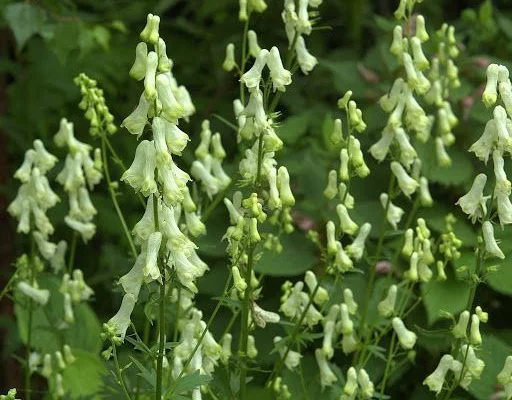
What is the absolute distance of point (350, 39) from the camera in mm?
5672

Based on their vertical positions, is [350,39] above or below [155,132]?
below

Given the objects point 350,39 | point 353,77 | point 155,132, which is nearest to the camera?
point 155,132

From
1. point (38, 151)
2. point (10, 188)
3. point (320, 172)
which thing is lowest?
point (10, 188)

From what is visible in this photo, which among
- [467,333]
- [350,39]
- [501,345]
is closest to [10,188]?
[350,39]

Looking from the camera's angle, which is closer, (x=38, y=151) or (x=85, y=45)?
(x=38, y=151)

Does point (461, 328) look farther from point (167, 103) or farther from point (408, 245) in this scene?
point (167, 103)

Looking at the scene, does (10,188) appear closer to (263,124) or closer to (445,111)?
(445,111)

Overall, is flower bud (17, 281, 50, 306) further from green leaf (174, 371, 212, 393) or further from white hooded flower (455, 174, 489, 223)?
white hooded flower (455, 174, 489, 223)

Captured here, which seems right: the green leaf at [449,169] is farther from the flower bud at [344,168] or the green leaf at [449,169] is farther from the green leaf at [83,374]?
the green leaf at [83,374]

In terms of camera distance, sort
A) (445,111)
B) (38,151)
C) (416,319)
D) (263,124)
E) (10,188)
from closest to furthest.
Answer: (263,124) < (38,151) < (445,111) < (416,319) < (10,188)

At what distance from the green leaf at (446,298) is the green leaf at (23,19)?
179 cm

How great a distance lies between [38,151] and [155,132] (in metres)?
1.14

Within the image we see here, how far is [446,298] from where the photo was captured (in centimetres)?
363

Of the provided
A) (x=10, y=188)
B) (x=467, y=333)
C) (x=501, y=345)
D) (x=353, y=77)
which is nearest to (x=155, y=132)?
(x=467, y=333)
